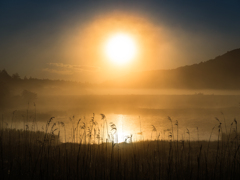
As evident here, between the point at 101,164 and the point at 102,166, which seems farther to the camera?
the point at 102,166

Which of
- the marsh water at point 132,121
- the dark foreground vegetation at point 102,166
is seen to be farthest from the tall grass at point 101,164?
the marsh water at point 132,121

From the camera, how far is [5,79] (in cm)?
5316

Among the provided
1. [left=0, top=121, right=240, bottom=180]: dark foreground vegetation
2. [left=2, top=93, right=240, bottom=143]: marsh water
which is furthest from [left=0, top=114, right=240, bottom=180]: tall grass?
[left=2, top=93, right=240, bottom=143]: marsh water

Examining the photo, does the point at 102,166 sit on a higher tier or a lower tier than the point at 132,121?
higher

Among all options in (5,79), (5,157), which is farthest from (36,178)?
(5,79)

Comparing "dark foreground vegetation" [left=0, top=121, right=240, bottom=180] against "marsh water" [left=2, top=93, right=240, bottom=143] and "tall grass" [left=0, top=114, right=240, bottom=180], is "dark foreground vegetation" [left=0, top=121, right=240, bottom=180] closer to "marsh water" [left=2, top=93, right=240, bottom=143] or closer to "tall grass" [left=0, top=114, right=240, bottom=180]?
"tall grass" [left=0, top=114, right=240, bottom=180]

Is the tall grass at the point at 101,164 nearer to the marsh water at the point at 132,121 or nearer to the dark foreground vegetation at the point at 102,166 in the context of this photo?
the dark foreground vegetation at the point at 102,166

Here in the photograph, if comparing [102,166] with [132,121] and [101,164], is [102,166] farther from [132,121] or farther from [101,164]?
[132,121]

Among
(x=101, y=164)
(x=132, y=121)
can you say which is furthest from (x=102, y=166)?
(x=132, y=121)

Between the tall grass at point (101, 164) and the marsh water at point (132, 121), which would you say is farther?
the marsh water at point (132, 121)

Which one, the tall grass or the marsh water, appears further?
the marsh water

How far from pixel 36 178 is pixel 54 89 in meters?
144

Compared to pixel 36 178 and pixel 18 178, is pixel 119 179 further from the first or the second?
pixel 18 178

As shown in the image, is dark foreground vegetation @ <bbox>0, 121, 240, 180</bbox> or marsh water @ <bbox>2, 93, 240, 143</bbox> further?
marsh water @ <bbox>2, 93, 240, 143</bbox>
